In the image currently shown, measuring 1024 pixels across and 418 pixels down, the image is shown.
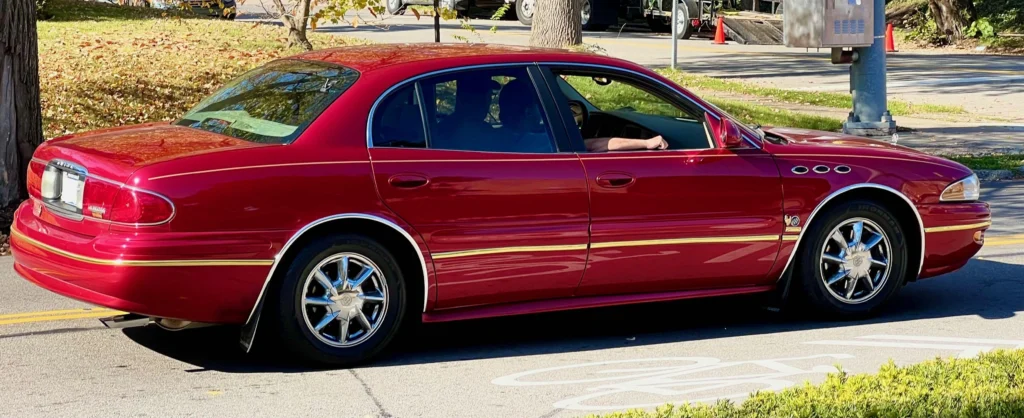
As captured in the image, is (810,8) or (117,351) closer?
(117,351)

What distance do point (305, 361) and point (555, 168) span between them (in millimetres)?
1484

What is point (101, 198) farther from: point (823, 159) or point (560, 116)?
point (823, 159)

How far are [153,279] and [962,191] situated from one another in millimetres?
4441

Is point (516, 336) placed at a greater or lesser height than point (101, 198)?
lesser

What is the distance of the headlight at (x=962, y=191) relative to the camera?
24.1ft

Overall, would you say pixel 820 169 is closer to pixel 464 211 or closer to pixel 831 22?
pixel 464 211

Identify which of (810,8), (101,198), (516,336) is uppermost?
(810,8)

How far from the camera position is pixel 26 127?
9570 millimetres

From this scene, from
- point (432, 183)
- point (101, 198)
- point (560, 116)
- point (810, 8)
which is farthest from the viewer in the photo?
point (810, 8)

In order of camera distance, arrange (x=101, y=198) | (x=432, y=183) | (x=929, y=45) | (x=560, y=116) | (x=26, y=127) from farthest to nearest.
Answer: (x=929, y=45), (x=26, y=127), (x=560, y=116), (x=432, y=183), (x=101, y=198)

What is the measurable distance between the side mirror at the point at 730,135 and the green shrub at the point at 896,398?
1646 mm

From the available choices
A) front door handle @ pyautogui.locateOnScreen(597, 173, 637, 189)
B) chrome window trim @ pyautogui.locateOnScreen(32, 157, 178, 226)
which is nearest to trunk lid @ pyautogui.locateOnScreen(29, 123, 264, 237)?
chrome window trim @ pyautogui.locateOnScreen(32, 157, 178, 226)

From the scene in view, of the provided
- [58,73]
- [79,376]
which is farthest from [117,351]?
[58,73]

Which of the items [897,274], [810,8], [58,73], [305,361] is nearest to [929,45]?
[810,8]
